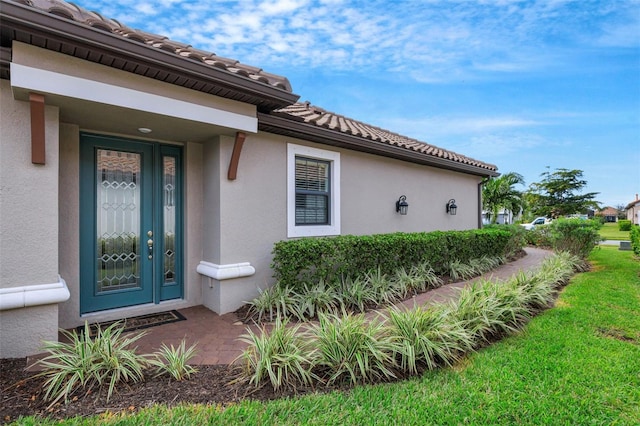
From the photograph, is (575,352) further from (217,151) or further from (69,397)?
(217,151)

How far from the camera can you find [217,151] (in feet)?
17.5

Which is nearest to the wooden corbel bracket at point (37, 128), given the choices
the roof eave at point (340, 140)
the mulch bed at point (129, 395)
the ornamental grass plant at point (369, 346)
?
the mulch bed at point (129, 395)

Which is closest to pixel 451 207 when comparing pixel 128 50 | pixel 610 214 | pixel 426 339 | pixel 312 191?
pixel 312 191

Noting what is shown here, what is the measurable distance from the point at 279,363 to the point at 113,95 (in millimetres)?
3717

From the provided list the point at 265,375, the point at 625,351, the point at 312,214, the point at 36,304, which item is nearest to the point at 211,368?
the point at 265,375

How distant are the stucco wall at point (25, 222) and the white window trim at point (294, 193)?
3.63 meters

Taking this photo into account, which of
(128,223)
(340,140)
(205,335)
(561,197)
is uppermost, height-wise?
(561,197)

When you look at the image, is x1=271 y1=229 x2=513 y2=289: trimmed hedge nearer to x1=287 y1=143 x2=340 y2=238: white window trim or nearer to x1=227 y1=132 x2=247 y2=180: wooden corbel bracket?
x1=287 y1=143 x2=340 y2=238: white window trim

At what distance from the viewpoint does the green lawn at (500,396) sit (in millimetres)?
2492

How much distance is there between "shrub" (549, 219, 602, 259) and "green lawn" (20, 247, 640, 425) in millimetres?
7309

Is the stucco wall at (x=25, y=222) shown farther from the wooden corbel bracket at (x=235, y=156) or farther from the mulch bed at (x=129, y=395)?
the wooden corbel bracket at (x=235, y=156)

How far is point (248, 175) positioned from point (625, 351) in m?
5.89

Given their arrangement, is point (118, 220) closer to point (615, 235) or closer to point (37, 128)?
→ point (37, 128)

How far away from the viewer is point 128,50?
3549mm
